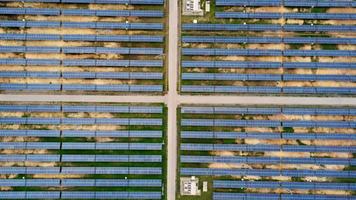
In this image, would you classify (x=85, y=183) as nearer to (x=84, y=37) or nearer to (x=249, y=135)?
(x=84, y=37)

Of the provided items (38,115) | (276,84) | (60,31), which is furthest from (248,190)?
(60,31)

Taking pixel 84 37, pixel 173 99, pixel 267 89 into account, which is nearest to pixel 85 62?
pixel 84 37

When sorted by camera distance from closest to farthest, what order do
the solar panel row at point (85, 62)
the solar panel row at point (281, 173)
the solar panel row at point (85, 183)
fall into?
1. the solar panel row at point (85, 183)
2. the solar panel row at point (281, 173)
3. the solar panel row at point (85, 62)

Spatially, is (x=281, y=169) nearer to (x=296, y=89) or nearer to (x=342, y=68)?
(x=296, y=89)

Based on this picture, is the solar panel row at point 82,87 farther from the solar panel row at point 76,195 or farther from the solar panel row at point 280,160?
the solar panel row at point 76,195

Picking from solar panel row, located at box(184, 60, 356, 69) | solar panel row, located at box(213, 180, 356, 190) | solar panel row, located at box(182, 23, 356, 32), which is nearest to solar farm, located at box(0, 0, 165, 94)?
solar panel row, located at box(182, 23, 356, 32)

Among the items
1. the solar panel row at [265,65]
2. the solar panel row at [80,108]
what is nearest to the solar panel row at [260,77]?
the solar panel row at [265,65]
